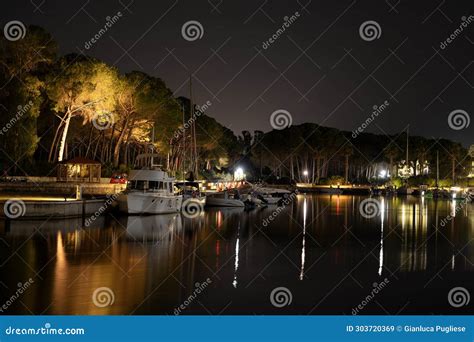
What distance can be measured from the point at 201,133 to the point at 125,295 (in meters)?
74.2

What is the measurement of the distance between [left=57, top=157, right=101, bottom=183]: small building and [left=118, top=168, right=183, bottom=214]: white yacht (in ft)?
28.1

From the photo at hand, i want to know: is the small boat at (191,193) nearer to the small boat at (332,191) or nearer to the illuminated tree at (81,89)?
the illuminated tree at (81,89)

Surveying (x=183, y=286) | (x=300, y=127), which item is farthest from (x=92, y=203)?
(x=300, y=127)

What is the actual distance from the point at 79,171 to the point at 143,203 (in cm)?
1258

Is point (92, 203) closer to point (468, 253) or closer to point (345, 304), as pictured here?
point (468, 253)

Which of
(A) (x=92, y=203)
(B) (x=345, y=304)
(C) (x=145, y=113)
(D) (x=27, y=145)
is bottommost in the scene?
(B) (x=345, y=304)

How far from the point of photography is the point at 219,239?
98.0 feet

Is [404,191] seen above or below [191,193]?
above

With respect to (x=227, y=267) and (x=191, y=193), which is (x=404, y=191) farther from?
(x=227, y=267)

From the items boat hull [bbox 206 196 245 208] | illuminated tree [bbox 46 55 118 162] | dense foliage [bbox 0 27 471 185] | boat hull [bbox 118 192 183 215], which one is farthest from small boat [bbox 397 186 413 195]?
boat hull [bbox 118 192 183 215]

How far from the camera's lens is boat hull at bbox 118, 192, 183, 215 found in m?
40.2

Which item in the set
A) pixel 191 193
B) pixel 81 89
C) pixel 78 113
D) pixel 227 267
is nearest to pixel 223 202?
pixel 191 193

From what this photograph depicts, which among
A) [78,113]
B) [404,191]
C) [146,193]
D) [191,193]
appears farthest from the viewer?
[404,191]

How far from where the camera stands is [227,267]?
69.8 feet
